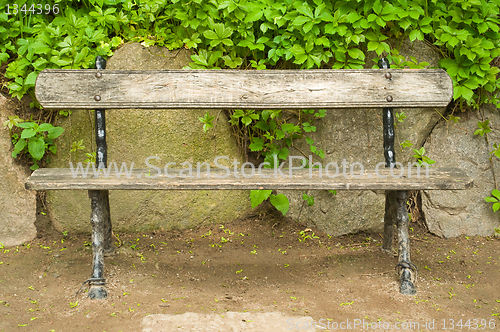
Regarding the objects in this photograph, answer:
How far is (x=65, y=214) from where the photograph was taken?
2.98m

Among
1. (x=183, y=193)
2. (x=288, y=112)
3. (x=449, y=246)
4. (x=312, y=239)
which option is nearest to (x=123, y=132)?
(x=183, y=193)

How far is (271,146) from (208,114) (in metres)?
0.50

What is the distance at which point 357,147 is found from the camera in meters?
3.00

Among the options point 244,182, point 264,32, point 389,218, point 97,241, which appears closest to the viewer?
point 244,182

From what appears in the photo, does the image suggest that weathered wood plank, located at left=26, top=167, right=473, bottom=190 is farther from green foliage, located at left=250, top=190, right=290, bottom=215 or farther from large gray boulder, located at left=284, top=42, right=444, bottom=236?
large gray boulder, located at left=284, top=42, right=444, bottom=236

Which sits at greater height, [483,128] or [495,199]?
[483,128]

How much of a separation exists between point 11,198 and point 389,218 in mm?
2490

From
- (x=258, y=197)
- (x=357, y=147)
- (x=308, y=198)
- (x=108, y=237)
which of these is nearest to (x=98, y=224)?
(x=108, y=237)

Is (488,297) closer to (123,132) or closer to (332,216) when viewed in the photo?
(332,216)

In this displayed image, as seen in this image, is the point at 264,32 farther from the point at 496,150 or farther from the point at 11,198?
the point at 11,198

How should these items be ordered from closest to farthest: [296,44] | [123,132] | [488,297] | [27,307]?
[27,307] < [488,297] < [296,44] < [123,132]

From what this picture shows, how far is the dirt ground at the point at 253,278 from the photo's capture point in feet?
6.58

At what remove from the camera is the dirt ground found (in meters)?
2.01

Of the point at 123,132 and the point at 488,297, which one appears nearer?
the point at 488,297
